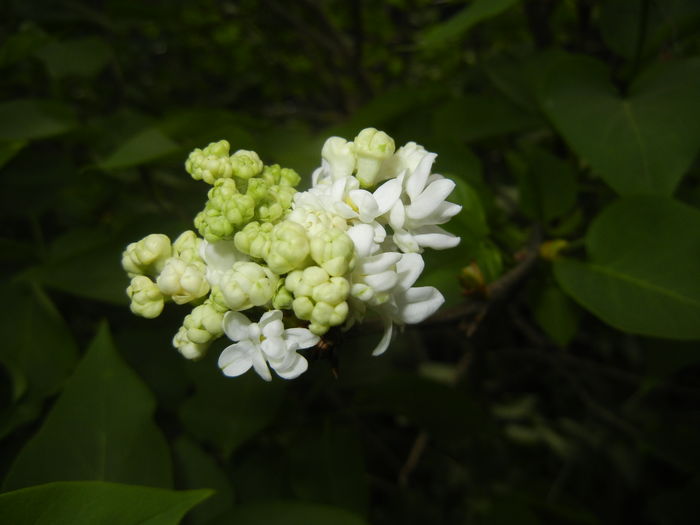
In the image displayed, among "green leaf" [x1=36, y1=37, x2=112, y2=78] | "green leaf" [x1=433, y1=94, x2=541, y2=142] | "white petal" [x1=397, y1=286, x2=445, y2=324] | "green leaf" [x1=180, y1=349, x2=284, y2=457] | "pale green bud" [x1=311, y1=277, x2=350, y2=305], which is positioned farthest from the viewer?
"green leaf" [x1=36, y1=37, x2=112, y2=78]

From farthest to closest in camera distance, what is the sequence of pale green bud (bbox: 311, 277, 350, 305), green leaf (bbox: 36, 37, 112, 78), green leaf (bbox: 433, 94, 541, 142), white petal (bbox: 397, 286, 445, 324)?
green leaf (bbox: 36, 37, 112, 78), green leaf (bbox: 433, 94, 541, 142), white petal (bbox: 397, 286, 445, 324), pale green bud (bbox: 311, 277, 350, 305)

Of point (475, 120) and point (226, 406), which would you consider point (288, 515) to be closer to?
point (226, 406)

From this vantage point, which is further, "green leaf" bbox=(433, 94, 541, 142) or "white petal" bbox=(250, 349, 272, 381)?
"green leaf" bbox=(433, 94, 541, 142)

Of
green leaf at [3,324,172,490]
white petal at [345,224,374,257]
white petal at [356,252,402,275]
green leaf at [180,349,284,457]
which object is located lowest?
green leaf at [180,349,284,457]

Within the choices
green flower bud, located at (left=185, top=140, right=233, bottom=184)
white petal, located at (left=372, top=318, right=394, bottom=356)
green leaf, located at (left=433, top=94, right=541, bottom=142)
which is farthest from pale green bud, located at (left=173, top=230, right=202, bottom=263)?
green leaf, located at (left=433, top=94, right=541, bottom=142)

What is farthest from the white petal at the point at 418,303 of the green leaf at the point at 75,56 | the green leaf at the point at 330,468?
the green leaf at the point at 75,56

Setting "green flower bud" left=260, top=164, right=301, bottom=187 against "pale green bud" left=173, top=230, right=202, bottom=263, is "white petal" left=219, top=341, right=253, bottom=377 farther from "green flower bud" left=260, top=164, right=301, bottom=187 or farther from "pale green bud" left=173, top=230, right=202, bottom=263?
"green flower bud" left=260, top=164, right=301, bottom=187

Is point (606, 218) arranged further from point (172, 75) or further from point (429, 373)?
point (172, 75)

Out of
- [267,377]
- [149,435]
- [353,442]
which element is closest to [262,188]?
[267,377]
